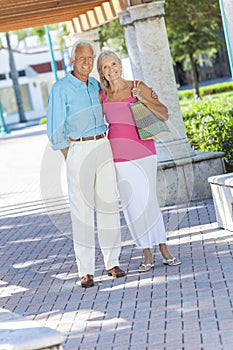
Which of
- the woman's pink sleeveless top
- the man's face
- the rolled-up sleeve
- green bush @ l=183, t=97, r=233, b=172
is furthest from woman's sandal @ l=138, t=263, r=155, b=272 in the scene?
green bush @ l=183, t=97, r=233, b=172

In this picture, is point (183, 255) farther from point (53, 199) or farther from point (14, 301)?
point (53, 199)

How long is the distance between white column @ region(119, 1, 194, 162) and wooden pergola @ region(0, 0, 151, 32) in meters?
0.21

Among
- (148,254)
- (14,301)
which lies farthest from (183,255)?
(14,301)

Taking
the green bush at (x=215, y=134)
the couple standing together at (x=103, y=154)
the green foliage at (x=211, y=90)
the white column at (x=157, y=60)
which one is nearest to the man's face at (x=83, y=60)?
the couple standing together at (x=103, y=154)

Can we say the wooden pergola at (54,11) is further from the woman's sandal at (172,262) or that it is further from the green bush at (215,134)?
the woman's sandal at (172,262)

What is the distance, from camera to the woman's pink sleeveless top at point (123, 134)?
8.29 meters

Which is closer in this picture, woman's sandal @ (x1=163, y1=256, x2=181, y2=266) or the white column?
woman's sandal @ (x1=163, y1=256, x2=181, y2=266)

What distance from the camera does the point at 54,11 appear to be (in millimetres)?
14445

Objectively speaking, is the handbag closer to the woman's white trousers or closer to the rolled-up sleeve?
the woman's white trousers

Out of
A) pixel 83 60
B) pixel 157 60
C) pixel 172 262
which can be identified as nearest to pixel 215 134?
pixel 157 60

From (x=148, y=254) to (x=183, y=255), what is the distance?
570mm

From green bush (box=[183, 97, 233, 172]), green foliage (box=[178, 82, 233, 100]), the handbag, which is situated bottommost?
green bush (box=[183, 97, 233, 172])

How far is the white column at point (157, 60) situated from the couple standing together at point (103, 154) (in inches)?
160

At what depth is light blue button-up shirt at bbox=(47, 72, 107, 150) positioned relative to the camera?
8008 mm
